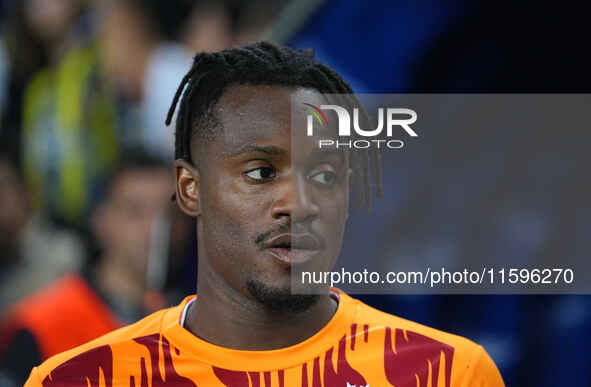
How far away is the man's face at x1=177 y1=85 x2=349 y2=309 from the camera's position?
7.47 ft

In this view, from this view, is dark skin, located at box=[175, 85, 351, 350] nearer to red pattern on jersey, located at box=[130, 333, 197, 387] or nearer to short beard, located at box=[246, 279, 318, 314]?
short beard, located at box=[246, 279, 318, 314]

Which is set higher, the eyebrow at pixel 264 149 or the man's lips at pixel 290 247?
the eyebrow at pixel 264 149

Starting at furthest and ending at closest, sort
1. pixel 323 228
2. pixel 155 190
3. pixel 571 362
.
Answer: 1. pixel 155 190
2. pixel 571 362
3. pixel 323 228

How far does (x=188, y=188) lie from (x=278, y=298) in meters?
0.49

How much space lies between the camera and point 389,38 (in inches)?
176

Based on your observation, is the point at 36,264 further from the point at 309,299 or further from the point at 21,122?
the point at 309,299

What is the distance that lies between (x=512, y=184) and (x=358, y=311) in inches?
78.1

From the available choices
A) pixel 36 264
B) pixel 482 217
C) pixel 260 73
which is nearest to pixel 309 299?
pixel 260 73

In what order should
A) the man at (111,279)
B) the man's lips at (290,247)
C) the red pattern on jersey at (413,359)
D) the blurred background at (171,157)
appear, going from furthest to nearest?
the man at (111,279)
the blurred background at (171,157)
the red pattern on jersey at (413,359)
the man's lips at (290,247)

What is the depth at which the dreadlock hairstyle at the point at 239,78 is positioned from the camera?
7.97 ft

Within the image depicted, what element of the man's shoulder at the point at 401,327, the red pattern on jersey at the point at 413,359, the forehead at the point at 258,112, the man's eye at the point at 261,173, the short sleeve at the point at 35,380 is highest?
the forehead at the point at 258,112

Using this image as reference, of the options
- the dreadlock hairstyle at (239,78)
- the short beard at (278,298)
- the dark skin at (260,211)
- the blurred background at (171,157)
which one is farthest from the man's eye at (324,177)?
the blurred background at (171,157)

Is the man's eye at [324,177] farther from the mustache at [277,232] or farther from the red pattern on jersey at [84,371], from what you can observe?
the red pattern on jersey at [84,371]
